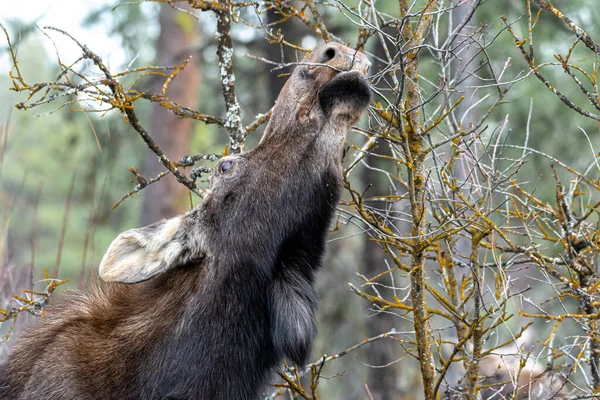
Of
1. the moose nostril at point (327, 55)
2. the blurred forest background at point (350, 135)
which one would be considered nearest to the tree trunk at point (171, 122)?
the blurred forest background at point (350, 135)

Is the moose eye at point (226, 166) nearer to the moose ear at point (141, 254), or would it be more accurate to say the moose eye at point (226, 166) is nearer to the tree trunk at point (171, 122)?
the moose ear at point (141, 254)

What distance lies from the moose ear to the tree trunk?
8.40m

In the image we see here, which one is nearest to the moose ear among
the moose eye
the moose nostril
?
the moose eye

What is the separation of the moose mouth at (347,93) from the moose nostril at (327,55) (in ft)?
0.51

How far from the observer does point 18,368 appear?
3920mm

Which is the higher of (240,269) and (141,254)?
(141,254)

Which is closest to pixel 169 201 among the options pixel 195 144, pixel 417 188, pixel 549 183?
pixel 195 144

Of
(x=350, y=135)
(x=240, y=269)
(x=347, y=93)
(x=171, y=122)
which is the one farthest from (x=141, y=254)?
(x=171, y=122)

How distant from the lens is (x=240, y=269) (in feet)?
11.8

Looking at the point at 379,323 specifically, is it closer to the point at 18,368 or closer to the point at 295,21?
the point at 295,21

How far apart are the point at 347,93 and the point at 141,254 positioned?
1385mm

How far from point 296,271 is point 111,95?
156 centimetres

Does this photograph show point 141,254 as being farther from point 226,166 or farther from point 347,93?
point 347,93

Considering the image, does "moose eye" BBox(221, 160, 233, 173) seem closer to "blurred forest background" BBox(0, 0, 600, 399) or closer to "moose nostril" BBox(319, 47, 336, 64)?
"moose nostril" BBox(319, 47, 336, 64)
